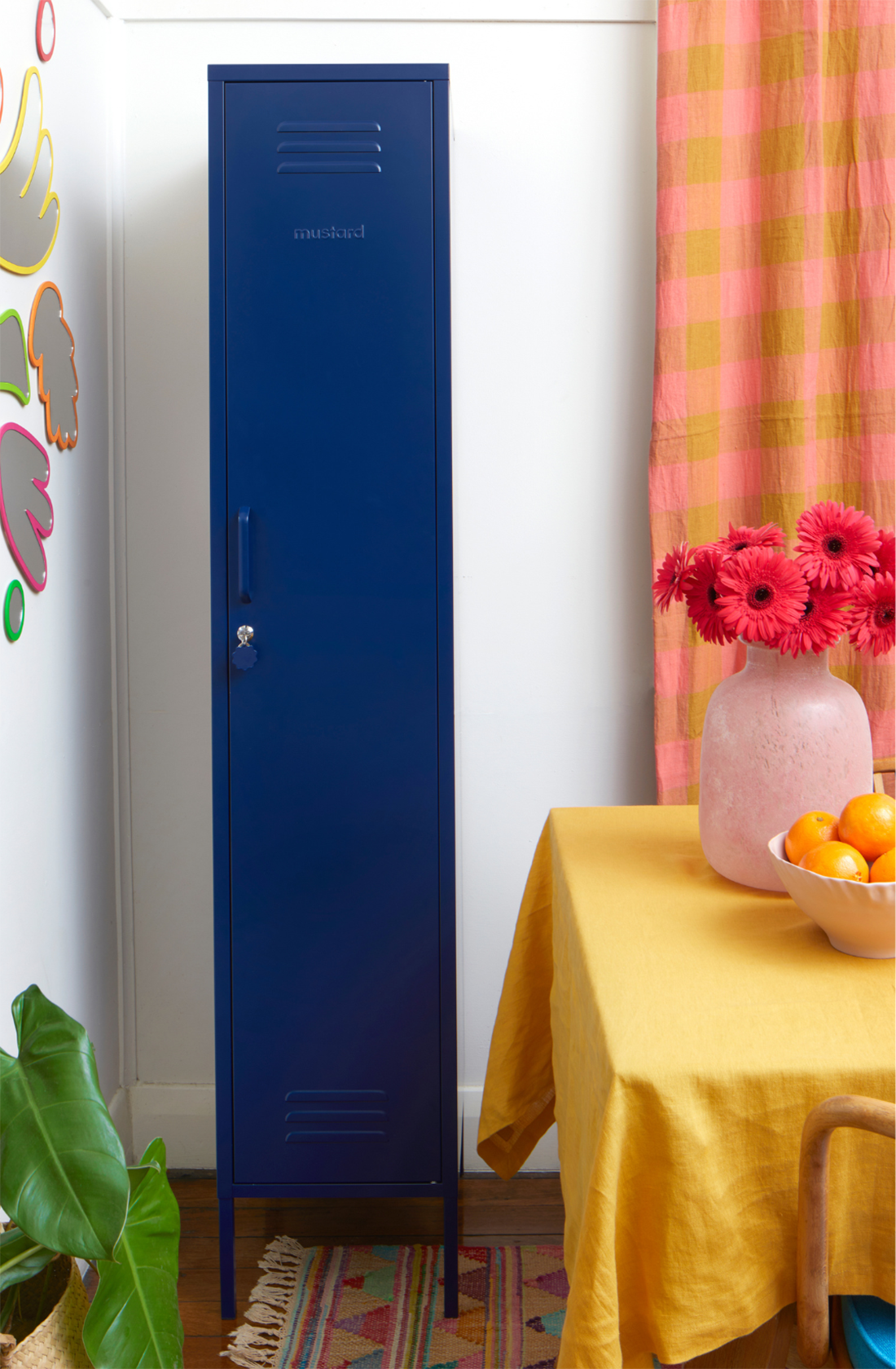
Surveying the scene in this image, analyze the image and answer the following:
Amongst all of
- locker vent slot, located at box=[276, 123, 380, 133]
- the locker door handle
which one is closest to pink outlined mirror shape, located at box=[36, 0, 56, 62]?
locker vent slot, located at box=[276, 123, 380, 133]

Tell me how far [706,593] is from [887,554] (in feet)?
0.68

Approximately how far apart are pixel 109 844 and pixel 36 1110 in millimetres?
1129

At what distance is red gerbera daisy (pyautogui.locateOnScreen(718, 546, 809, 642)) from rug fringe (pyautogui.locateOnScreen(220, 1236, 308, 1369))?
1.39 metres

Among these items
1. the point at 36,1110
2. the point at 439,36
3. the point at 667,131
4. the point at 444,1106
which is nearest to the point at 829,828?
the point at 36,1110

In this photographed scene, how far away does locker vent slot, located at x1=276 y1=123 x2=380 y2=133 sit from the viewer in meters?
1.64

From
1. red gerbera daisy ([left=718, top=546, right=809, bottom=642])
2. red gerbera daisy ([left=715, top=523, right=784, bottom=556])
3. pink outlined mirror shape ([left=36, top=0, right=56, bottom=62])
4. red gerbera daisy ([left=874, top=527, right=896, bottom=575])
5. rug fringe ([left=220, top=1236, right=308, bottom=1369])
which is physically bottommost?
rug fringe ([left=220, top=1236, right=308, bottom=1369])

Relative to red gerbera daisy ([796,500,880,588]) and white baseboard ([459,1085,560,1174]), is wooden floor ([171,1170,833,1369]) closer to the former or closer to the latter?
white baseboard ([459,1085,560,1174])

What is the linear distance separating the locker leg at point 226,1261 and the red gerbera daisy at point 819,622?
1346 mm

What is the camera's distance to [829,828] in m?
1.09

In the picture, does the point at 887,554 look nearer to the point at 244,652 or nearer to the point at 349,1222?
the point at 244,652

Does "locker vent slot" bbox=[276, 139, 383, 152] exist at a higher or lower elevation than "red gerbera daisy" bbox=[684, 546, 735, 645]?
higher

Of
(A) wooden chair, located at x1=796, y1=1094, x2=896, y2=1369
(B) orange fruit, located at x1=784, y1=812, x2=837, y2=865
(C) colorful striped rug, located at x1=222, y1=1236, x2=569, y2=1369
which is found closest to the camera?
(A) wooden chair, located at x1=796, y1=1094, x2=896, y2=1369

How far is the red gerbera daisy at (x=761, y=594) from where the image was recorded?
1157mm

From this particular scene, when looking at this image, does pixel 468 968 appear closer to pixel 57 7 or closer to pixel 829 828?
pixel 829 828
